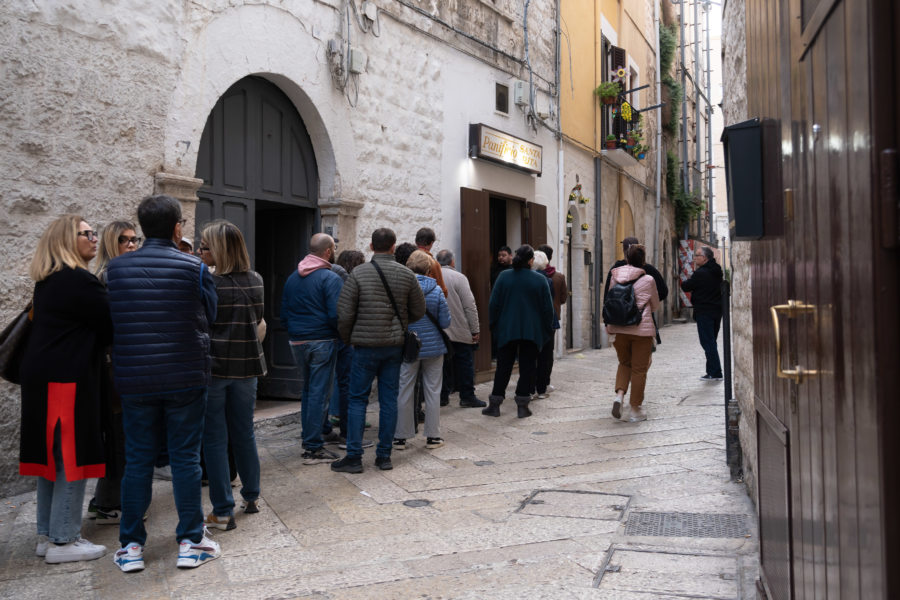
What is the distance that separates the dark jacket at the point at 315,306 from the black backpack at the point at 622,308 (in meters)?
2.68

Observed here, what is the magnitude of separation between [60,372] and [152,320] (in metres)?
0.60

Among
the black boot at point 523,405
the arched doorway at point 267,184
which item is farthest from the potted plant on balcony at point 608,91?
the black boot at point 523,405

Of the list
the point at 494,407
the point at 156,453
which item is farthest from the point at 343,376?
the point at 156,453

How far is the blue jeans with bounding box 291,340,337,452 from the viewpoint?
621 centimetres

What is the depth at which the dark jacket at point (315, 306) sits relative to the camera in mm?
6297

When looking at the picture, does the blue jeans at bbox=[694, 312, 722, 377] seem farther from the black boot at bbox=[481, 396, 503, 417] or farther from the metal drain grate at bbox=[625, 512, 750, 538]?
the metal drain grate at bbox=[625, 512, 750, 538]

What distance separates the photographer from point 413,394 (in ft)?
21.4

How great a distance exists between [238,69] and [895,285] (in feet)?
22.3

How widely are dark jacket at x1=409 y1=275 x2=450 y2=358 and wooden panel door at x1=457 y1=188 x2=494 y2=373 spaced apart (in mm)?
3944

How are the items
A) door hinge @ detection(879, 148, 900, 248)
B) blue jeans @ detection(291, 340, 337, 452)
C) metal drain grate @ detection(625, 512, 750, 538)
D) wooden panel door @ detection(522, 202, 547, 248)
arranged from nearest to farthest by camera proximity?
door hinge @ detection(879, 148, 900, 248) → metal drain grate @ detection(625, 512, 750, 538) → blue jeans @ detection(291, 340, 337, 452) → wooden panel door @ detection(522, 202, 547, 248)

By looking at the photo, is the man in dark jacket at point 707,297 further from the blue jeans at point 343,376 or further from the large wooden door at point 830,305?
the large wooden door at point 830,305

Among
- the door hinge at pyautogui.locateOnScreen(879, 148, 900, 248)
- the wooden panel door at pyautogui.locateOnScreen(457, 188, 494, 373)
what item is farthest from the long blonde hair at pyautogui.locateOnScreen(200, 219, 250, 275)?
the wooden panel door at pyautogui.locateOnScreen(457, 188, 494, 373)

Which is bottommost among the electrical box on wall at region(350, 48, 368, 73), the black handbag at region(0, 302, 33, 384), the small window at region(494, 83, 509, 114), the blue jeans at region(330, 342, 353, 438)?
the blue jeans at region(330, 342, 353, 438)

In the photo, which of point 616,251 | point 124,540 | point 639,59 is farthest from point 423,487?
point 639,59
